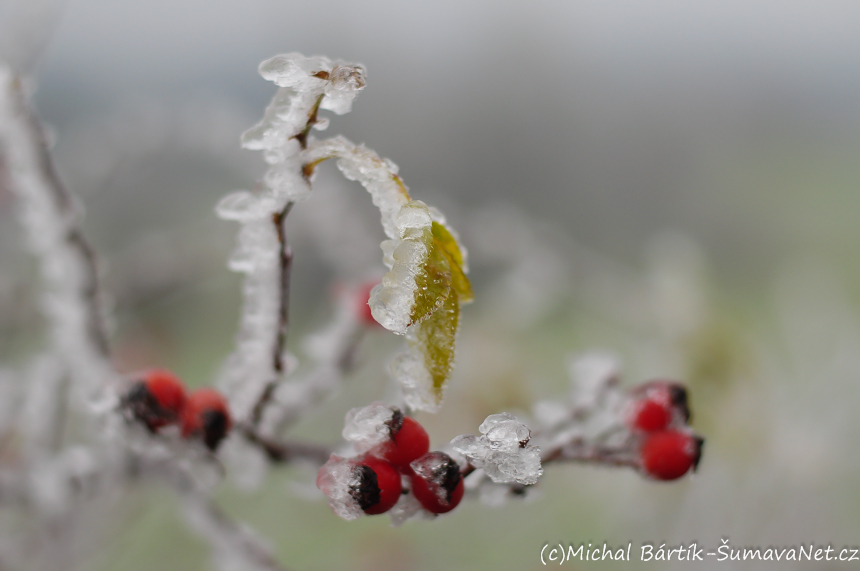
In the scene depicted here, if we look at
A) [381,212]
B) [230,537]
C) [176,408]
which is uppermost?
[381,212]

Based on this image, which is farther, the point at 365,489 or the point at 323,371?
the point at 323,371

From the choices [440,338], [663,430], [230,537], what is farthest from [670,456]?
[230,537]

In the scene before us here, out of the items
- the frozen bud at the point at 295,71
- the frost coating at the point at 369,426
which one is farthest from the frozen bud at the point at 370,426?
the frozen bud at the point at 295,71

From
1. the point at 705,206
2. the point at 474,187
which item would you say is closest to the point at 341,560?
the point at 474,187

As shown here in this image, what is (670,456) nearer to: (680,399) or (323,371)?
(680,399)

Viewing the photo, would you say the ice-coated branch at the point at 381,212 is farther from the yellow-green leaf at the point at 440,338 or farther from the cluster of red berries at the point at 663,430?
the cluster of red berries at the point at 663,430

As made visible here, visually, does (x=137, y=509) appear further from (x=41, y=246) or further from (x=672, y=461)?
(x=672, y=461)

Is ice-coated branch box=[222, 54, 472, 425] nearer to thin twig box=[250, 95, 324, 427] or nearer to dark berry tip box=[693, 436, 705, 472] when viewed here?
thin twig box=[250, 95, 324, 427]

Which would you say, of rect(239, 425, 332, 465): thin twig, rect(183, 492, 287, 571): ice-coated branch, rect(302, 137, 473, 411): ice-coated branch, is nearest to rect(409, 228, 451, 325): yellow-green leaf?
rect(302, 137, 473, 411): ice-coated branch

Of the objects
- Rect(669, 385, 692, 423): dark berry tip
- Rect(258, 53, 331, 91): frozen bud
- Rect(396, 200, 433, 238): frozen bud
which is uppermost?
Rect(258, 53, 331, 91): frozen bud
